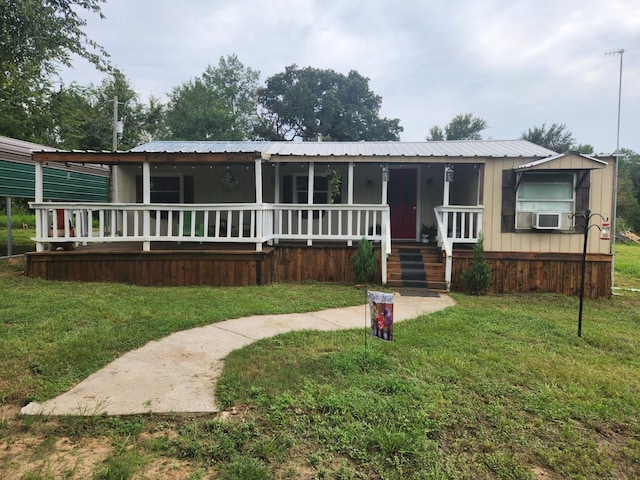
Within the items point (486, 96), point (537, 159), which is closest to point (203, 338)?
point (537, 159)

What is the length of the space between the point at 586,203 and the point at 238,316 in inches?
282

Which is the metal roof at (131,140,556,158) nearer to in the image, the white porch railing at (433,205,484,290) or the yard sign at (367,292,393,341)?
the white porch railing at (433,205,484,290)

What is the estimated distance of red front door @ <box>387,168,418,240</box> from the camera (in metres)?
9.78

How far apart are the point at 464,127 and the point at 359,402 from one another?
128 ft

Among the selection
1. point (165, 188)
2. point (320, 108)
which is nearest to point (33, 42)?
point (165, 188)

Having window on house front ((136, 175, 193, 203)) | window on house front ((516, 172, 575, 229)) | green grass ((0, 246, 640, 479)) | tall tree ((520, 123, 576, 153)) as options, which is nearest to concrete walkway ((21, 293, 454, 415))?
green grass ((0, 246, 640, 479))

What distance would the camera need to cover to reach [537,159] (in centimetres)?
753

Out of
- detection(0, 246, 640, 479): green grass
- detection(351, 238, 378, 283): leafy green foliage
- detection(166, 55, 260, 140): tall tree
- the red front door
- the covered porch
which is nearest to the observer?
detection(0, 246, 640, 479): green grass

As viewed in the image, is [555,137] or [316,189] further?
[555,137]

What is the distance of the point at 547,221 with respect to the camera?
7.39 m

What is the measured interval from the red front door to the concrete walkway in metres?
5.35

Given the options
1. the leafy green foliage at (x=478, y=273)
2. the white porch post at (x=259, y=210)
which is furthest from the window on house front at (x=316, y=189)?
the leafy green foliage at (x=478, y=273)

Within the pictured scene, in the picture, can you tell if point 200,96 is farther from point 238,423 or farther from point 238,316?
point 238,423

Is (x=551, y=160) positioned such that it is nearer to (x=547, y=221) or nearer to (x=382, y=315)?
(x=547, y=221)
